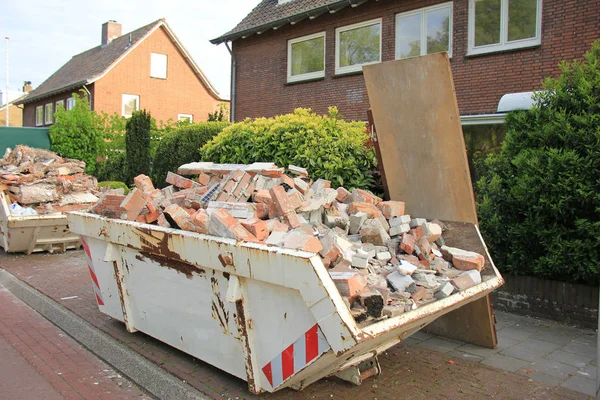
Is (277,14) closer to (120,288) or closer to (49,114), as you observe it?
(120,288)

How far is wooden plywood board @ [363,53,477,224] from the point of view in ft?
14.1

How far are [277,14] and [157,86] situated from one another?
18.4 metres

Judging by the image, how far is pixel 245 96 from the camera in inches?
626

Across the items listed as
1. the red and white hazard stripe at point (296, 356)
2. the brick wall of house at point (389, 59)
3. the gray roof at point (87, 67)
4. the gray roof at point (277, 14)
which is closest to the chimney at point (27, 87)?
the gray roof at point (87, 67)

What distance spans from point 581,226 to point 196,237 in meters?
3.80

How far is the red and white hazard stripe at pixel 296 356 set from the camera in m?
2.85

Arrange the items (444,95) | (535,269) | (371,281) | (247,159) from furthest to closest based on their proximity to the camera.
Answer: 1. (247,159)
2. (535,269)
3. (444,95)
4. (371,281)

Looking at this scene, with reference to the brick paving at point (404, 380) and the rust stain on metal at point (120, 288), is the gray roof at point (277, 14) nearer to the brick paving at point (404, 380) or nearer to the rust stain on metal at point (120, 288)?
the rust stain on metal at point (120, 288)

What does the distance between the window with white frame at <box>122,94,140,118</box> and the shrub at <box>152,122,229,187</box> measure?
63.6 feet

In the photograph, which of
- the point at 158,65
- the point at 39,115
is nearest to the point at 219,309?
the point at 158,65

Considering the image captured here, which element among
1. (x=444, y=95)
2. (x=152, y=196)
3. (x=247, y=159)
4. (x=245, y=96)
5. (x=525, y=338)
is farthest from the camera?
(x=245, y=96)

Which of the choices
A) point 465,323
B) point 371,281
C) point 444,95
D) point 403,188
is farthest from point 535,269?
point 371,281

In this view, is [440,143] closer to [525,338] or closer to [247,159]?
[525,338]

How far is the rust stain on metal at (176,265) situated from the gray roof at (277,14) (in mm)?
9945
